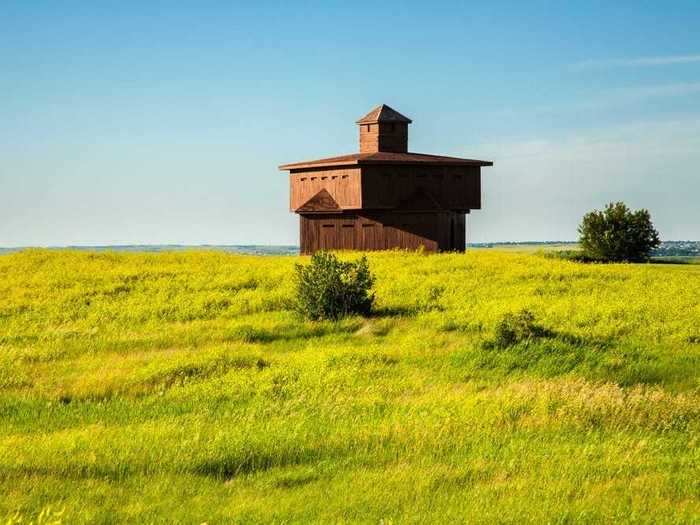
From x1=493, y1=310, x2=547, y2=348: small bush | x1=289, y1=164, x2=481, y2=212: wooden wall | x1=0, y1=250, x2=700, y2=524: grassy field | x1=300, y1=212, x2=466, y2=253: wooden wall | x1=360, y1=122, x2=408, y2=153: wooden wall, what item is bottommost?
x1=0, y1=250, x2=700, y2=524: grassy field

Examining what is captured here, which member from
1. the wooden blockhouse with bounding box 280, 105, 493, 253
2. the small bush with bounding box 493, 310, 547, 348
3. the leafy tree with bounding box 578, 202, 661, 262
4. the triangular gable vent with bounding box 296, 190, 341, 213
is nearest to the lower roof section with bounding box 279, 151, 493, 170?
the wooden blockhouse with bounding box 280, 105, 493, 253

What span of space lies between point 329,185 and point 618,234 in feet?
89.7

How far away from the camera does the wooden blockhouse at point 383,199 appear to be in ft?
171

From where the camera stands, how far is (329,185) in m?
53.8

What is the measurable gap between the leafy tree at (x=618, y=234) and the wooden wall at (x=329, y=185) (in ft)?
83.5

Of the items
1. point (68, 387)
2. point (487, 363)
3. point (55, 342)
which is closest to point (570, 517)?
point (487, 363)

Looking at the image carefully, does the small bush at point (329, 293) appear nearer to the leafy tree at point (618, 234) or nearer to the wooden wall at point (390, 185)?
the wooden wall at point (390, 185)

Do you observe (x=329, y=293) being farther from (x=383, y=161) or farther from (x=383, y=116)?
(x=383, y=116)

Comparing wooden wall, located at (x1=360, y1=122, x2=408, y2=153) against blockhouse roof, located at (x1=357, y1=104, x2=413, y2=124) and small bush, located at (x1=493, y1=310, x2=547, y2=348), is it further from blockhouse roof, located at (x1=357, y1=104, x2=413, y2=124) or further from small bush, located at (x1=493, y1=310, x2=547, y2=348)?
small bush, located at (x1=493, y1=310, x2=547, y2=348)

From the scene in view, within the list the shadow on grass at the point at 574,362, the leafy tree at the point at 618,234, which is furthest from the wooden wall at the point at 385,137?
the shadow on grass at the point at 574,362

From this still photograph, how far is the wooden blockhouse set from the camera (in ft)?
171

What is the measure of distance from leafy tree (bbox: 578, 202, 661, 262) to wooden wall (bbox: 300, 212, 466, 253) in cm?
1893

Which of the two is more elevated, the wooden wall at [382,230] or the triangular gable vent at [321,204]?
the triangular gable vent at [321,204]

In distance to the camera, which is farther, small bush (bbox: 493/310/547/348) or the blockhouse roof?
the blockhouse roof
